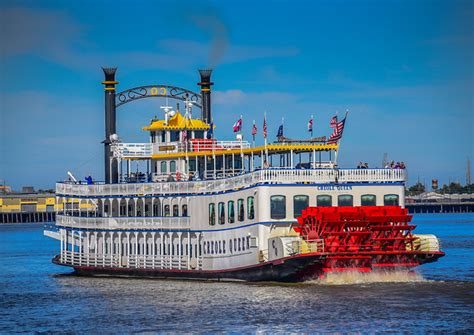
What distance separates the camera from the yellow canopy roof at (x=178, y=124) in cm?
5028

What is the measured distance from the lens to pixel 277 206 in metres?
39.6

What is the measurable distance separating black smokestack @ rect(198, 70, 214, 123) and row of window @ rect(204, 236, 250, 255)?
41.7 ft

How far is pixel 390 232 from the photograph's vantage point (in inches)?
1550

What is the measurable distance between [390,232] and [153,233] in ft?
36.1

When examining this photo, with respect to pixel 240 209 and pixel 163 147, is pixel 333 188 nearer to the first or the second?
pixel 240 209

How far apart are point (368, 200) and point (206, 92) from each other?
1703 cm

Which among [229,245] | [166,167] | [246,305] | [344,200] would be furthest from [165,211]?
[246,305]

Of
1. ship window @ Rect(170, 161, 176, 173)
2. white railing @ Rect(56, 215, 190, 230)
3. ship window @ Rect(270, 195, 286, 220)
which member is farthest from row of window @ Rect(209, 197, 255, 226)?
ship window @ Rect(170, 161, 176, 173)

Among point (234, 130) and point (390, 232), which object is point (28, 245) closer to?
point (234, 130)

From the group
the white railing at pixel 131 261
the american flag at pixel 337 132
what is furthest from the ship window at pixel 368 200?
the white railing at pixel 131 261

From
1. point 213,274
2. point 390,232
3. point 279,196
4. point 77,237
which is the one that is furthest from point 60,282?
point 390,232

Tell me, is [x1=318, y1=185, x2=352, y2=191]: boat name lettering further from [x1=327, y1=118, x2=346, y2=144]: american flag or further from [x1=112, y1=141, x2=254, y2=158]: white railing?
[x1=112, y1=141, x2=254, y2=158]: white railing

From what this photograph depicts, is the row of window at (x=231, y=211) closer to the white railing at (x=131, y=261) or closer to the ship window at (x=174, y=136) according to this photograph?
the white railing at (x=131, y=261)

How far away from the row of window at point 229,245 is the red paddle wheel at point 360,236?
271 centimetres
